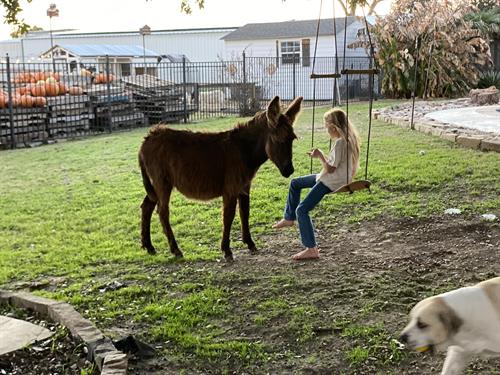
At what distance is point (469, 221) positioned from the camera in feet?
22.5

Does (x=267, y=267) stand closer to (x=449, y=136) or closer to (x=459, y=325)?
(x=459, y=325)

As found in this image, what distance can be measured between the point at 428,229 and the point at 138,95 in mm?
15617

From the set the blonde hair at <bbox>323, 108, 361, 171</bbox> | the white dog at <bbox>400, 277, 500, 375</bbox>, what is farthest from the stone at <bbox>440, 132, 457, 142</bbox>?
the white dog at <bbox>400, 277, 500, 375</bbox>

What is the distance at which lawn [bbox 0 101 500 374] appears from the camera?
4.22 meters

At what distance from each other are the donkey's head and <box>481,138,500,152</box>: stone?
627 cm

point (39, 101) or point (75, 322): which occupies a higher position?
point (39, 101)

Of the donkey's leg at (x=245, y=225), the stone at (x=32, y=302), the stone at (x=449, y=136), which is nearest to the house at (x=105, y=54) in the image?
the stone at (x=449, y=136)

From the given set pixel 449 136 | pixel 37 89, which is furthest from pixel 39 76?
pixel 449 136

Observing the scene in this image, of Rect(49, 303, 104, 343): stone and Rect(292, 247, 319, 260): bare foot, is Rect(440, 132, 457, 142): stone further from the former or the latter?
Rect(49, 303, 104, 343): stone

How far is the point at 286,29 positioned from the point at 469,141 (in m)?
24.0

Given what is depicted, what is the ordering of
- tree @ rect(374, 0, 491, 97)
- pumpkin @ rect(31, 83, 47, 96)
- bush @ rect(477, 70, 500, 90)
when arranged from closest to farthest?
pumpkin @ rect(31, 83, 47, 96) → tree @ rect(374, 0, 491, 97) → bush @ rect(477, 70, 500, 90)

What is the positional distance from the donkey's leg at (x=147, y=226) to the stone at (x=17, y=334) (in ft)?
6.72

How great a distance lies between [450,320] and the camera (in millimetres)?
3158

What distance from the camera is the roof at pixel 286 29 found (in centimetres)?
3297
